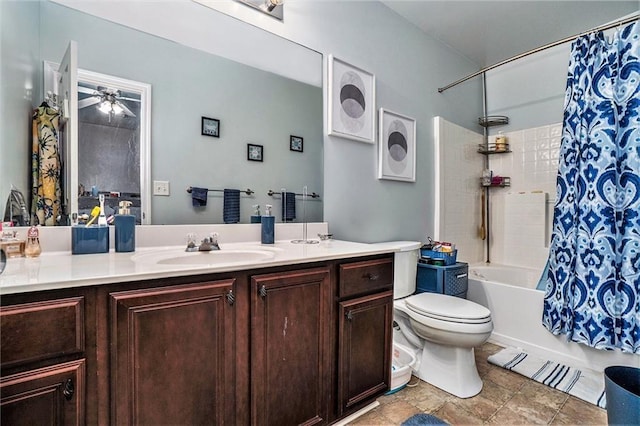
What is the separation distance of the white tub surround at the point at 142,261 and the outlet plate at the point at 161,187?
16cm

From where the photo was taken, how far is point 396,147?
7.88 feet

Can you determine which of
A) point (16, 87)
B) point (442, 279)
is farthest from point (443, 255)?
→ point (16, 87)

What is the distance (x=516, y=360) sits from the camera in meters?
2.07

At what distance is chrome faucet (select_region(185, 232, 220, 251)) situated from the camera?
1.33m

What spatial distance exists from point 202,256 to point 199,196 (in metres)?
0.35

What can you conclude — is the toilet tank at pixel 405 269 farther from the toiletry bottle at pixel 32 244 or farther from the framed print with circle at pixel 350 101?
the toiletry bottle at pixel 32 244

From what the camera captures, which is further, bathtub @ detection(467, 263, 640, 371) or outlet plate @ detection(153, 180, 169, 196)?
bathtub @ detection(467, 263, 640, 371)

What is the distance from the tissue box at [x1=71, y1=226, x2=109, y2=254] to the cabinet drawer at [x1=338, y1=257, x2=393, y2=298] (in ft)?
3.05

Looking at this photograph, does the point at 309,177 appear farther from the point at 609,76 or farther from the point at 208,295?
the point at 609,76

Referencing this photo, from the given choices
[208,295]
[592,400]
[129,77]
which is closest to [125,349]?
[208,295]

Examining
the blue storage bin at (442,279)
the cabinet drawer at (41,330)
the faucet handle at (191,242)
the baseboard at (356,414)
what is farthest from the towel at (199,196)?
the blue storage bin at (442,279)

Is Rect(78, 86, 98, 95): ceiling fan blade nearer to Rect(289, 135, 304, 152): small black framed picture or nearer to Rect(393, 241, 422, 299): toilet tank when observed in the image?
Rect(289, 135, 304, 152): small black framed picture

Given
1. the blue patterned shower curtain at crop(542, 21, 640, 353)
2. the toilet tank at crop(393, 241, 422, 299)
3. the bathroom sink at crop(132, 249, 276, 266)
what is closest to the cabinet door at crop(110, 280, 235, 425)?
the bathroom sink at crop(132, 249, 276, 266)

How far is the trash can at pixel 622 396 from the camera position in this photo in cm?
124
